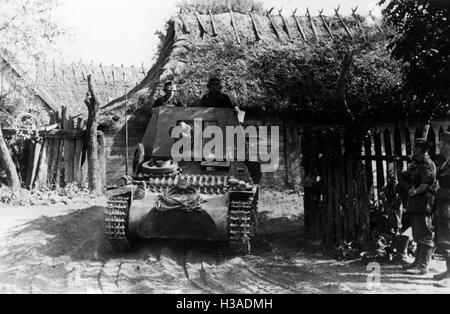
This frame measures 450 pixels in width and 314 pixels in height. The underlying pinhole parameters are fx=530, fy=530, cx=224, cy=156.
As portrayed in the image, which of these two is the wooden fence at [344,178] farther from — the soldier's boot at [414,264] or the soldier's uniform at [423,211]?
the soldier's boot at [414,264]

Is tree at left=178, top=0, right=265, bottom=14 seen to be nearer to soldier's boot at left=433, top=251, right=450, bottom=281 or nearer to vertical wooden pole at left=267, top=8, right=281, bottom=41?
vertical wooden pole at left=267, top=8, right=281, bottom=41

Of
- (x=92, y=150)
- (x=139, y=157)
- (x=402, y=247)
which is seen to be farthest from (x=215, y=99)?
(x=402, y=247)

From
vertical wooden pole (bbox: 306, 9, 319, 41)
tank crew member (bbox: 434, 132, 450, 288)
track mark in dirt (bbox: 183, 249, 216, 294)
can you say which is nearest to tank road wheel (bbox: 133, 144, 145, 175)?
track mark in dirt (bbox: 183, 249, 216, 294)

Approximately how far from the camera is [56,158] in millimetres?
12438

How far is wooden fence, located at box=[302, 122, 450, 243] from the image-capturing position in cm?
728

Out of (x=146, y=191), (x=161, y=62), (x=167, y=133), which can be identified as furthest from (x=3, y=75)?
(x=146, y=191)

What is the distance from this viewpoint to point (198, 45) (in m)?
15.0

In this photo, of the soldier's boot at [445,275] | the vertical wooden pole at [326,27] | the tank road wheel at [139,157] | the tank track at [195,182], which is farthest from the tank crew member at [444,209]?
the vertical wooden pole at [326,27]

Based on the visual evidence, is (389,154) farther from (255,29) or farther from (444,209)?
(255,29)

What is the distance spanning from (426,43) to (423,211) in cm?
227

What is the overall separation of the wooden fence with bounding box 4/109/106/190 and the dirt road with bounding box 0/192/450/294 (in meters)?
2.99

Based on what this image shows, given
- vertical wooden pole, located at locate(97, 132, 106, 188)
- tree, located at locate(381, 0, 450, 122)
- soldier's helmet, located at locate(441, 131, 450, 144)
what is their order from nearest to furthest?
1. soldier's helmet, located at locate(441, 131, 450, 144)
2. tree, located at locate(381, 0, 450, 122)
3. vertical wooden pole, located at locate(97, 132, 106, 188)

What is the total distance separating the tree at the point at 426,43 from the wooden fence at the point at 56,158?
7942mm

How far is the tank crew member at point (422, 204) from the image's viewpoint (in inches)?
242
